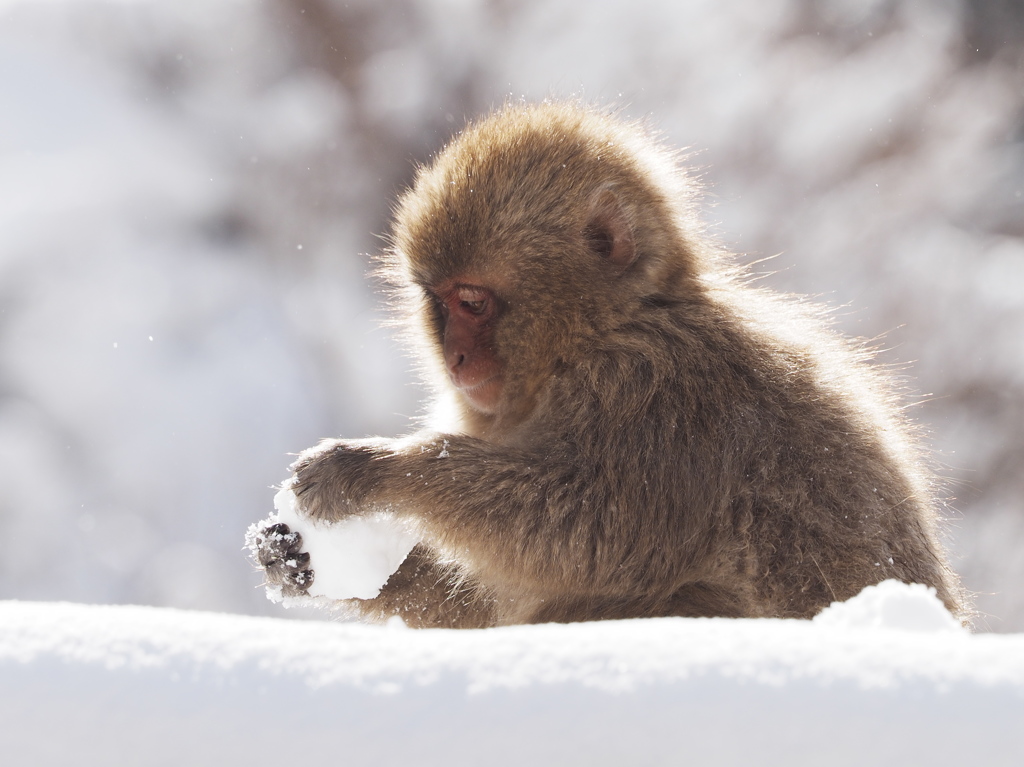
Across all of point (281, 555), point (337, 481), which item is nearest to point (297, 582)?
point (281, 555)

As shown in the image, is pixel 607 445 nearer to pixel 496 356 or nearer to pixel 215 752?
pixel 496 356

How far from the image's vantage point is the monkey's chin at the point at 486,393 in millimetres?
2014

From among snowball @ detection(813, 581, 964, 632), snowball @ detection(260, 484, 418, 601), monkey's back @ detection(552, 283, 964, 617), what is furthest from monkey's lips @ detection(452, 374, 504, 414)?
snowball @ detection(813, 581, 964, 632)

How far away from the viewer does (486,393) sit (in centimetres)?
202

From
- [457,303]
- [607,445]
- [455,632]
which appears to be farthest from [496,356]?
[455,632]

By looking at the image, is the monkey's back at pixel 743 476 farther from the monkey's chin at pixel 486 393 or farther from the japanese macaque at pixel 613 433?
the monkey's chin at pixel 486 393

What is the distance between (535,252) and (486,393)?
1.09 ft

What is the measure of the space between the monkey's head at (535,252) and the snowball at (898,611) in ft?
3.40

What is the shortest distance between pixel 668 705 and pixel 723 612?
44.7 inches

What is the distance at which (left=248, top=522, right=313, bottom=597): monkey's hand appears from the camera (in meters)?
1.84

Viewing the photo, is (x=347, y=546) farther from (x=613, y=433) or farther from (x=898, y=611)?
(x=898, y=611)

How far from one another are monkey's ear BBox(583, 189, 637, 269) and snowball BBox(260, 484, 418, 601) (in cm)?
75

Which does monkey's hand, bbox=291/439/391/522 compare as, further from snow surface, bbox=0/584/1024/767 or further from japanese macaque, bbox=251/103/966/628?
snow surface, bbox=0/584/1024/767

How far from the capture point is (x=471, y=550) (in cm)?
180
